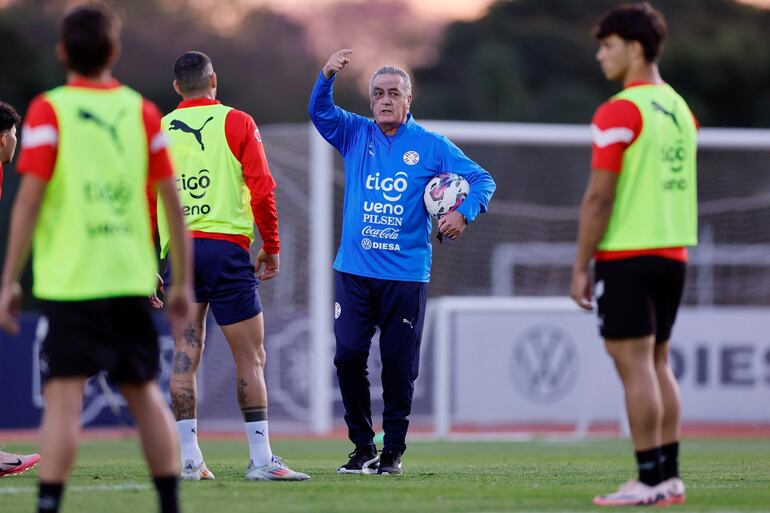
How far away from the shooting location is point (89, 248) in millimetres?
5098

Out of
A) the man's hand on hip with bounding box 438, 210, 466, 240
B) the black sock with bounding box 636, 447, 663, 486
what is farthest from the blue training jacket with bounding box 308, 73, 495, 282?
the black sock with bounding box 636, 447, 663, 486

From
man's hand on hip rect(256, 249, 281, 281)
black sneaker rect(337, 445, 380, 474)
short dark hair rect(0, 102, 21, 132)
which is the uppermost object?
short dark hair rect(0, 102, 21, 132)

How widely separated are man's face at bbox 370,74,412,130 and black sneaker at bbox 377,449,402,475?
193 cm

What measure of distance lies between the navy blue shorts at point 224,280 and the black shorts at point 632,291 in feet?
6.83

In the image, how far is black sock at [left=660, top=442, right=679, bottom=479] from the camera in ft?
20.7

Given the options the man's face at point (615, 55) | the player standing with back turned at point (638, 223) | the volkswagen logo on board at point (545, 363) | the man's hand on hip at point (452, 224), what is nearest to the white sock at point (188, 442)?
the man's hand on hip at point (452, 224)

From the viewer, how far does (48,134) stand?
511 cm

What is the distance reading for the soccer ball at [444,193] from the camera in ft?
25.8

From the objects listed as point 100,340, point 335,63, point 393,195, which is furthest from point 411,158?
point 100,340

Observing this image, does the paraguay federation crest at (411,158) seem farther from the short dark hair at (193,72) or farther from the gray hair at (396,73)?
the short dark hair at (193,72)

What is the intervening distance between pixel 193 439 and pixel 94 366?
226cm

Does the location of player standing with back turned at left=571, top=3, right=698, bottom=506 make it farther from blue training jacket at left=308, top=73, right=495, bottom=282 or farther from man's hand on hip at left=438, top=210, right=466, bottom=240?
blue training jacket at left=308, top=73, right=495, bottom=282

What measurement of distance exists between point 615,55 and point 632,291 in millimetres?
1083

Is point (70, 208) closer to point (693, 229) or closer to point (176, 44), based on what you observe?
point (693, 229)
